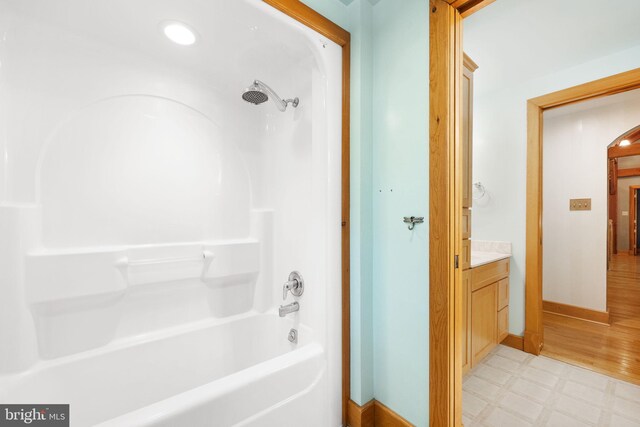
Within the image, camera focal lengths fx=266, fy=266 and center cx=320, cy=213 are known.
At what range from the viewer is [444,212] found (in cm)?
116

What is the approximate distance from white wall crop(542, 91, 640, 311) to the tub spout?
10.4ft

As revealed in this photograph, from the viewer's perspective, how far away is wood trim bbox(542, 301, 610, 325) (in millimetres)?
2746

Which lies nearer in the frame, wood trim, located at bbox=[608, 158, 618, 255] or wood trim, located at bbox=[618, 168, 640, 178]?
wood trim, located at bbox=[608, 158, 618, 255]

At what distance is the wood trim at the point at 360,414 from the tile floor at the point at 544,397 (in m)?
0.58

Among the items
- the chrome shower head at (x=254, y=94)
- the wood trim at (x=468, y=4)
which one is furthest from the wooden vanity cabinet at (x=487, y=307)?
the chrome shower head at (x=254, y=94)

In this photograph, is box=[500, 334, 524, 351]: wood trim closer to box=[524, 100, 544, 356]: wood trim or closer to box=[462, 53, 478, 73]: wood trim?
box=[524, 100, 544, 356]: wood trim

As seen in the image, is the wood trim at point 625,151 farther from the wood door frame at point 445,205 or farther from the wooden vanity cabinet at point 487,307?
the wood door frame at point 445,205

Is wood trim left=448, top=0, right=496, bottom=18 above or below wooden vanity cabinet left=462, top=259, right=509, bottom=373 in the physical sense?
above

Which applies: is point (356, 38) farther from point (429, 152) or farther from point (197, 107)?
point (197, 107)

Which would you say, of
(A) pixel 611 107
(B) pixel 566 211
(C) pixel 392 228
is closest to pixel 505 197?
(B) pixel 566 211

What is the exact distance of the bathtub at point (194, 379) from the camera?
94 cm

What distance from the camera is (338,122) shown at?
4.68 ft

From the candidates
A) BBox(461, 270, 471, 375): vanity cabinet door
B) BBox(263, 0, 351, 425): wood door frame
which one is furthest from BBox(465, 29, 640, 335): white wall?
BBox(263, 0, 351, 425): wood door frame

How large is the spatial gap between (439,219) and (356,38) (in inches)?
41.5
